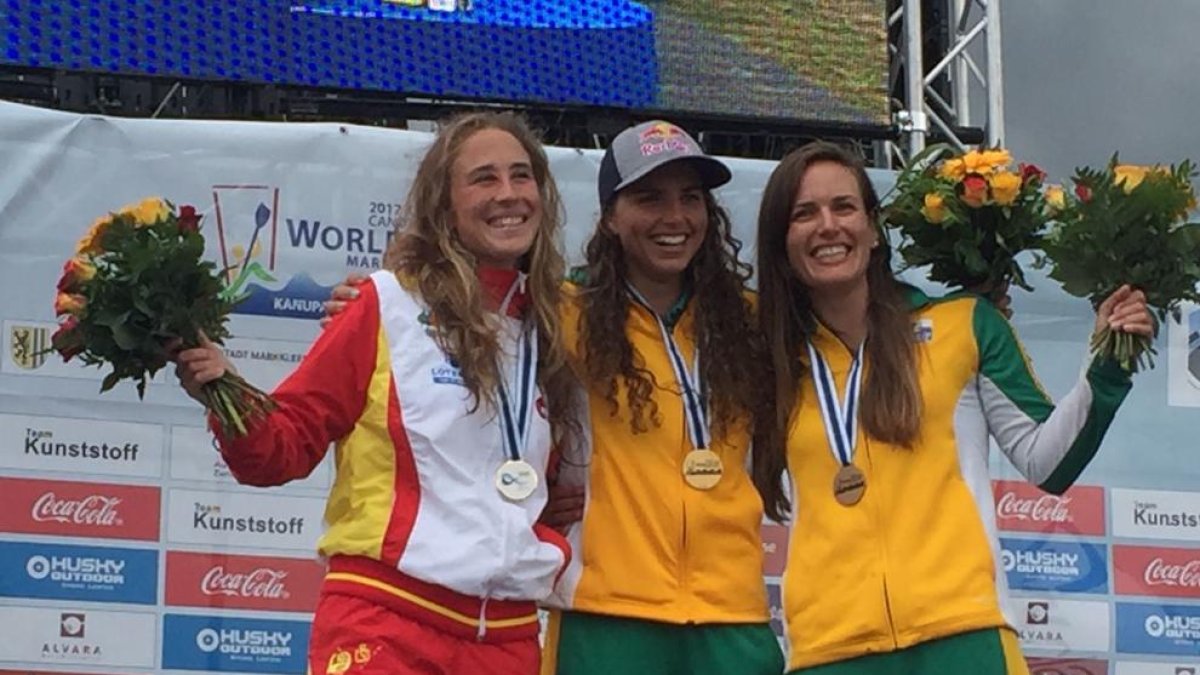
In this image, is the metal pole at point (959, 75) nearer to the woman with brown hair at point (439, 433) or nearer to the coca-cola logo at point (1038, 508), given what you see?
the coca-cola logo at point (1038, 508)

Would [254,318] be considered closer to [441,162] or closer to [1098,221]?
[441,162]

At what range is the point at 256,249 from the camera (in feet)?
15.0

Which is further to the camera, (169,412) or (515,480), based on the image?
(169,412)

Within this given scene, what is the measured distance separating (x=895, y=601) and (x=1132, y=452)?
2.32 metres

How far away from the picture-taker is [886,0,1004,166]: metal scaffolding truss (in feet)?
23.2

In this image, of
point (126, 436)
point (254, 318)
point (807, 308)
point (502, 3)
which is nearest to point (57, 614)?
point (126, 436)

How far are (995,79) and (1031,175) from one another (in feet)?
13.0

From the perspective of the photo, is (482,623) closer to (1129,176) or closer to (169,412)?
(1129,176)

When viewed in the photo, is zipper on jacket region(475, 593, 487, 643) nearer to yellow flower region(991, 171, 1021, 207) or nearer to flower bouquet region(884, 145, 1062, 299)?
flower bouquet region(884, 145, 1062, 299)

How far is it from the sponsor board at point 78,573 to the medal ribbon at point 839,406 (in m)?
2.14

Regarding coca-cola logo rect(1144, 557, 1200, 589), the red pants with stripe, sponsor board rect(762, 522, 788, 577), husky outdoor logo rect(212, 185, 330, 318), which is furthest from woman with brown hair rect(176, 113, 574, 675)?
coca-cola logo rect(1144, 557, 1200, 589)

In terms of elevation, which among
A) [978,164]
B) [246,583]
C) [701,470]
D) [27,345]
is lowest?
[246,583]

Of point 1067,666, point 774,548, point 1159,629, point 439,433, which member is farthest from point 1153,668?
point 439,433

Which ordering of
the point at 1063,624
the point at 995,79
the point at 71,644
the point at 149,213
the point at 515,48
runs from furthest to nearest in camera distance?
the point at 995,79 → the point at 515,48 → the point at 1063,624 → the point at 71,644 → the point at 149,213
